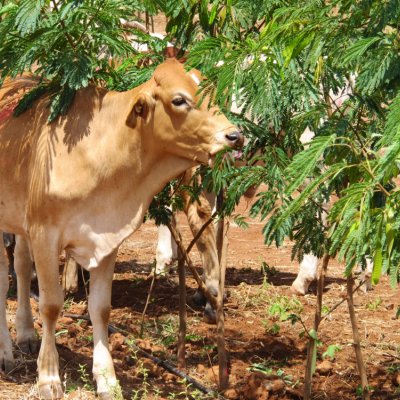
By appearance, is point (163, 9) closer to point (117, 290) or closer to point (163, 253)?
point (117, 290)

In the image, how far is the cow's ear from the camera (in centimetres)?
604

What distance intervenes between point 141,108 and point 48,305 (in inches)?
Answer: 49.6

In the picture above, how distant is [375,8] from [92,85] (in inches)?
95.1

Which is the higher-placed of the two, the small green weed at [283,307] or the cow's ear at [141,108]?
the cow's ear at [141,108]

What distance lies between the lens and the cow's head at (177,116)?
591 centimetres

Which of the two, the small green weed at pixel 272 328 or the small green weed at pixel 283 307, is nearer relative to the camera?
the small green weed at pixel 272 328

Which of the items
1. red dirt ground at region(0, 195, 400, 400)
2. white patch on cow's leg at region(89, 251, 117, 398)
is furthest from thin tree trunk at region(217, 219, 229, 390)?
white patch on cow's leg at region(89, 251, 117, 398)

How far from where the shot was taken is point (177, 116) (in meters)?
6.02

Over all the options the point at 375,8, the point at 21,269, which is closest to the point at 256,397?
the point at 21,269

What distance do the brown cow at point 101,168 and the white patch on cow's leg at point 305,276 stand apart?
127 inches

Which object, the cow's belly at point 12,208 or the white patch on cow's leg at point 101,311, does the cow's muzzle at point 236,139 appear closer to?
the white patch on cow's leg at point 101,311

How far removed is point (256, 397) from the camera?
6676 mm

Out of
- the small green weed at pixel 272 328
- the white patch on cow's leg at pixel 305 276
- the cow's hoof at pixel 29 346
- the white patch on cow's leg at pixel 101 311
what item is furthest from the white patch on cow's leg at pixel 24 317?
the white patch on cow's leg at pixel 305 276

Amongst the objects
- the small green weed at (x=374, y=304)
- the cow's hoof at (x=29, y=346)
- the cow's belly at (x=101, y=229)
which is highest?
the cow's belly at (x=101, y=229)
